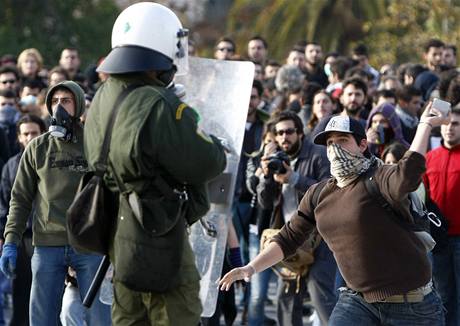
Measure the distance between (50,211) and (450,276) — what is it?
2.95 metres

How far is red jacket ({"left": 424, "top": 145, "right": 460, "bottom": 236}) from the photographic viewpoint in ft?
28.8

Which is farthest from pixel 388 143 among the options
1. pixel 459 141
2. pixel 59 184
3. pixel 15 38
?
pixel 15 38

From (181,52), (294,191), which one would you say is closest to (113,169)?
(181,52)

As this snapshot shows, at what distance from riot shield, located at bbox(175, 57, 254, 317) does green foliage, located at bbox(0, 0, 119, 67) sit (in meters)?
15.4

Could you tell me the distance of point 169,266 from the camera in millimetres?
5402

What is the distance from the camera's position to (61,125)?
25.3 feet

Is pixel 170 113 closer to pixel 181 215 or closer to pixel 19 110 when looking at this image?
pixel 181 215

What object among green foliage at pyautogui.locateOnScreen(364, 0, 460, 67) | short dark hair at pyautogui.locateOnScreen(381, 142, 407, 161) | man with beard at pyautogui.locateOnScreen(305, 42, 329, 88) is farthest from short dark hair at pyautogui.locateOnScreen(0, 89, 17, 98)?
green foliage at pyautogui.locateOnScreen(364, 0, 460, 67)

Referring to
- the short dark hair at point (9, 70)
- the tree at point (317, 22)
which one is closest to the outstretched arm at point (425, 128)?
the short dark hair at point (9, 70)

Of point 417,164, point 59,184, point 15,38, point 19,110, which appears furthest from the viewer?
point 15,38

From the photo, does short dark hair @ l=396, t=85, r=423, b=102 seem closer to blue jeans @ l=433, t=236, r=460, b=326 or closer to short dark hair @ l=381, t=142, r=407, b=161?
short dark hair @ l=381, t=142, r=407, b=161

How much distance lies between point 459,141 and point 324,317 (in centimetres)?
158

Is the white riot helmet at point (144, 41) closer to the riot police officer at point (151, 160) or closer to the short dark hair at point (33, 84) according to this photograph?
the riot police officer at point (151, 160)

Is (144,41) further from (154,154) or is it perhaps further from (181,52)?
(154,154)
